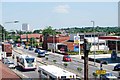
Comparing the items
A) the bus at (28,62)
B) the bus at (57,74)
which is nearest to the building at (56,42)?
the bus at (28,62)

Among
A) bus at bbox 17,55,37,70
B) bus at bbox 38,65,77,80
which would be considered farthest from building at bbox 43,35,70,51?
bus at bbox 38,65,77,80

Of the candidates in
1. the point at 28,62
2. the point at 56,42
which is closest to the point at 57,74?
the point at 28,62

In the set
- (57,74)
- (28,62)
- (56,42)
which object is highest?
(56,42)

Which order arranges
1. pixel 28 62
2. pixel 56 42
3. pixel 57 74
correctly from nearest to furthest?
pixel 57 74
pixel 28 62
pixel 56 42

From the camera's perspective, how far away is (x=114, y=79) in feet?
117

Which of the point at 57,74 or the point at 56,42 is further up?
the point at 56,42

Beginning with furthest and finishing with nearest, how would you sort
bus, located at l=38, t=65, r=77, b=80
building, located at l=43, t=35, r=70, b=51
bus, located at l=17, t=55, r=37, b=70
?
building, located at l=43, t=35, r=70, b=51 < bus, located at l=17, t=55, r=37, b=70 < bus, located at l=38, t=65, r=77, b=80

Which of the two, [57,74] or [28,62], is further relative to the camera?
[28,62]

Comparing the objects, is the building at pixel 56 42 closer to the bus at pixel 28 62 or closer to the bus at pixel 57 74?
the bus at pixel 28 62

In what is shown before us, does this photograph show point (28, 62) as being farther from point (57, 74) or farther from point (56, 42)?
point (56, 42)

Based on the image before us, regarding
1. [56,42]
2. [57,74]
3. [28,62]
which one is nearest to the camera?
[57,74]

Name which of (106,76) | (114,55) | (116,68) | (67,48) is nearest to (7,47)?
(67,48)

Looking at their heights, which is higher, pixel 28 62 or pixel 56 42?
pixel 56 42

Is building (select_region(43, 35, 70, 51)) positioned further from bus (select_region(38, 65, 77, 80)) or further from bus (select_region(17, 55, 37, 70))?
bus (select_region(38, 65, 77, 80))
